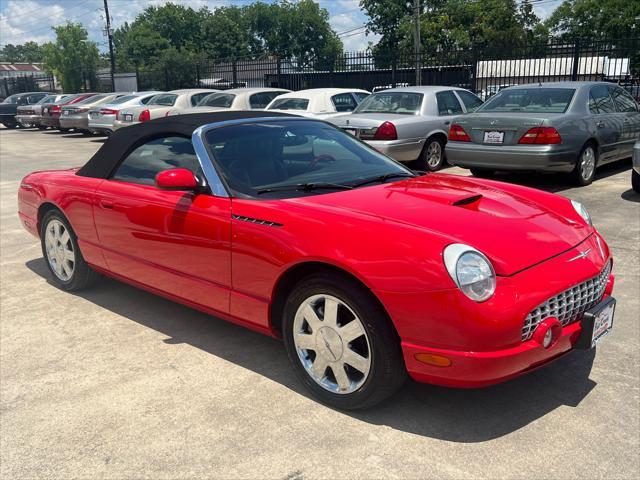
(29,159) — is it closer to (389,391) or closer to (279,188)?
(279,188)

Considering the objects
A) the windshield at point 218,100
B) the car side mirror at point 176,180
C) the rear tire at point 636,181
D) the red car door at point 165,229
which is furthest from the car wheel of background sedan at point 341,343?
the windshield at point 218,100

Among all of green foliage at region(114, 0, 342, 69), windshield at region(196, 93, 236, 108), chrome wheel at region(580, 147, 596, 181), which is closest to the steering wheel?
chrome wheel at region(580, 147, 596, 181)

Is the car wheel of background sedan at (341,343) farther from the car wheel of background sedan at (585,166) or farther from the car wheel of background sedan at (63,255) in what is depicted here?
the car wheel of background sedan at (585,166)

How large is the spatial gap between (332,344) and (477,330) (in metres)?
0.78

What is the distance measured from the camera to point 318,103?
1318cm

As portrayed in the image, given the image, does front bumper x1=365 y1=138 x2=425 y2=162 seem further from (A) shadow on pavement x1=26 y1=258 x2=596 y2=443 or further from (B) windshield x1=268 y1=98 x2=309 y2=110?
(A) shadow on pavement x1=26 y1=258 x2=596 y2=443

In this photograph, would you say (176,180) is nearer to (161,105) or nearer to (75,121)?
(161,105)

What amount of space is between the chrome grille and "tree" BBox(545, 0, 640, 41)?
58.1 m

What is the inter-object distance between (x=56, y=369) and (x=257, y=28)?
114 metres

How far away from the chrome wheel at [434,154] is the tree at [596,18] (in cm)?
5020

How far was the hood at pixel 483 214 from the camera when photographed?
9.61 feet

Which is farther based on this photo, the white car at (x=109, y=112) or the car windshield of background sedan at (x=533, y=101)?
the white car at (x=109, y=112)

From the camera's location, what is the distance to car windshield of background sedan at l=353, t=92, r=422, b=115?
37.0 feet

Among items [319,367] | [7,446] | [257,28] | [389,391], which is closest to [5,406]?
[7,446]
